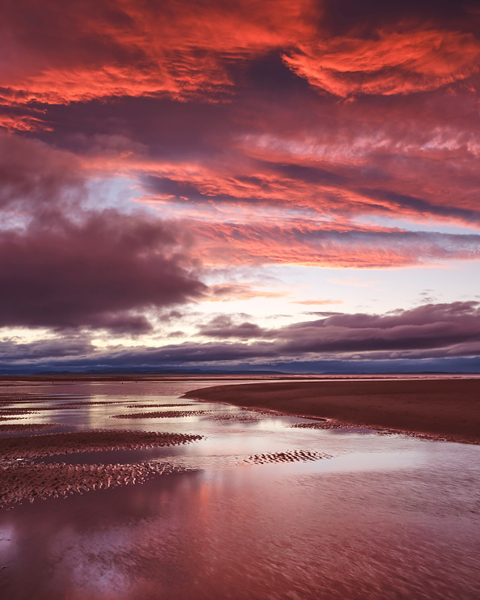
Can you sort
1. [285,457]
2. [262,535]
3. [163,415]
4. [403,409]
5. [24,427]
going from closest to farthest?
[262,535]
[285,457]
[24,427]
[403,409]
[163,415]

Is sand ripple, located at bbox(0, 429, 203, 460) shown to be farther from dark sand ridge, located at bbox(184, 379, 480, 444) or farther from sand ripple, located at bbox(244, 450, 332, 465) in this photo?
dark sand ridge, located at bbox(184, 379, 480, 444)

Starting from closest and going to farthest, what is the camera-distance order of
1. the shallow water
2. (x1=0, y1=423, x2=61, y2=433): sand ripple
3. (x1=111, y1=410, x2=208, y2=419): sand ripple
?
1. the shallow water
2. (x1=0, y1=423, x2=61, y2=433): sand ripple
3. (x1=111, y1=410, x2=208, y2=419): sand ripple

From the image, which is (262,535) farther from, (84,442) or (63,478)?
(84,442)

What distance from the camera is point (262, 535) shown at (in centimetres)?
959

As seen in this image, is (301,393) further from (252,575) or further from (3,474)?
(252,575)

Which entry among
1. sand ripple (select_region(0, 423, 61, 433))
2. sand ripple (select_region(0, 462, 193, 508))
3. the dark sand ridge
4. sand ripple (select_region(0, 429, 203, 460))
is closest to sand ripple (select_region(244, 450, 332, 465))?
sand ripple (select_region(0, 462, 193, 508))

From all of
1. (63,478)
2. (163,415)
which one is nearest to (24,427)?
(163,415)

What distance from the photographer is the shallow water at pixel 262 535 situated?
738 cm

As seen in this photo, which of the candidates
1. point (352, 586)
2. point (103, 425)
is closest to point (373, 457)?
point (352, 586)

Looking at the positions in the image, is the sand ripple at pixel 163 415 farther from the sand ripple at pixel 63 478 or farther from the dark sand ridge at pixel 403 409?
the sand ripple at pixel 63 478

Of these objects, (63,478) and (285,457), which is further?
(285,457)

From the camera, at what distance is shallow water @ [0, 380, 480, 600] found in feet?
24.2

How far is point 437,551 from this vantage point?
867cm

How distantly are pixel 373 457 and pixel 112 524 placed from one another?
11.7m
